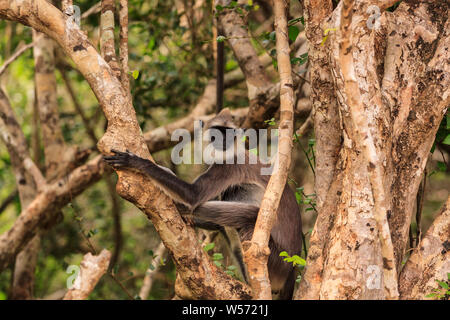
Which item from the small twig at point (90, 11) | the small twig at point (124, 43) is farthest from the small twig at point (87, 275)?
the small twig at point (90, 11)

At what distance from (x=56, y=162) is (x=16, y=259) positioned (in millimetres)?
1281

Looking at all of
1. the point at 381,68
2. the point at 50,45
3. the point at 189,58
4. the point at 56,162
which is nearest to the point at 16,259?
the point at 56,162

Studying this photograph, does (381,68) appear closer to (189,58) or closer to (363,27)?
(363,27)

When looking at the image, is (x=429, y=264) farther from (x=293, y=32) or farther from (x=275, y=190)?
(x=293, y=32)

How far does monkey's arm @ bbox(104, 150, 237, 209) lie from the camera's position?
3.10m

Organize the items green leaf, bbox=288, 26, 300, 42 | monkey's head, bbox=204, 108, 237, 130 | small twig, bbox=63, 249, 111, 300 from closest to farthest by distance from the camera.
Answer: small twig, bbox=63, 249, 111, 300 < green leaf, bbox=288, 26, 300, 42 < monkey's head, bbox=204, 108, 237, 130

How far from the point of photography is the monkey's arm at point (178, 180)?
310cm

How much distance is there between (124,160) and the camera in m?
3.10

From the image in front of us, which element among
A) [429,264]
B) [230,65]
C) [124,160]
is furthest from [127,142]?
[230,65]

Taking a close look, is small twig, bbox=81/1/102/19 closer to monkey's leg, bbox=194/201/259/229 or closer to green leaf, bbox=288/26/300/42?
green leaf, bbox=288/26/300/42

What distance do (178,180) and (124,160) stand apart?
2.54ft

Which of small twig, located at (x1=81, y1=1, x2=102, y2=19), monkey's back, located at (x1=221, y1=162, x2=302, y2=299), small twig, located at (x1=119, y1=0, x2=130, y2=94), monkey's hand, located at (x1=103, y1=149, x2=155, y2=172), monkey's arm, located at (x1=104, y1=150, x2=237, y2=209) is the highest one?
small twig, located at (x1=81, y1=1, x2=102, y2=19)

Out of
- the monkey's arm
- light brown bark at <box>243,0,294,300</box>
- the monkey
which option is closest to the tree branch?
light brown bark at <box>243,0,294,300</box>

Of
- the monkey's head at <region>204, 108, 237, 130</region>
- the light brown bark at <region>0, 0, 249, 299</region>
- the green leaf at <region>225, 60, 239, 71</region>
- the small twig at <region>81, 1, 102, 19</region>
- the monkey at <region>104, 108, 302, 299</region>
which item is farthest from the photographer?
the green leaf at <region>225, 60, 239, 71</region>
